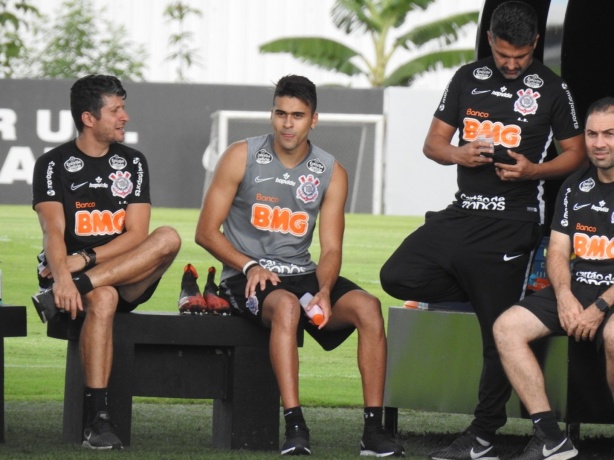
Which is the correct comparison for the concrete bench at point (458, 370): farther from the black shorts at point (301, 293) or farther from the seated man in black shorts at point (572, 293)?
the black shorts at point (301, 293)

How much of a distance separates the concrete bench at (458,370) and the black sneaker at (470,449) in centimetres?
30

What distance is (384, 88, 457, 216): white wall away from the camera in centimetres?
2452

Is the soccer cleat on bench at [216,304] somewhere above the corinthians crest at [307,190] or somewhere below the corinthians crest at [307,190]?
below

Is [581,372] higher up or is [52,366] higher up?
[581,372]

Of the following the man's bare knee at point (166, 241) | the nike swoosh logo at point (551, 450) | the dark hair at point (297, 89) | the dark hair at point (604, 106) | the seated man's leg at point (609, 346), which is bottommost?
the nike swoosh logo at point (551, 450)

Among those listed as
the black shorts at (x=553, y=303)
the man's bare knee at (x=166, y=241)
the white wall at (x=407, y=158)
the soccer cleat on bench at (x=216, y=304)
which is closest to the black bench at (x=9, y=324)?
the man's bare knee at (x=166, y=241)

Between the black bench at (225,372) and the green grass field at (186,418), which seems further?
the black bench at (225,372)

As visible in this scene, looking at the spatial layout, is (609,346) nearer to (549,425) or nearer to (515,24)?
(549,425)

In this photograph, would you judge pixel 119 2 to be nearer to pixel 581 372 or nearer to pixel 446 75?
pixel 446 75

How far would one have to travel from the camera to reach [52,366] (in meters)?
8.92

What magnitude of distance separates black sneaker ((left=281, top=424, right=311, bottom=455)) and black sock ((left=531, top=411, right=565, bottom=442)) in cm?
88

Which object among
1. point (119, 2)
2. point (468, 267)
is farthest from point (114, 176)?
point (119, 2)

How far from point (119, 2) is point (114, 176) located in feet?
101

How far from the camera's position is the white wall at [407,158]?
2452 cm
